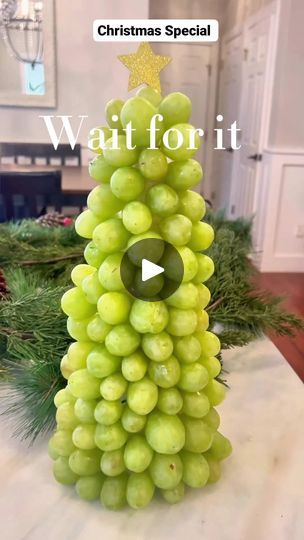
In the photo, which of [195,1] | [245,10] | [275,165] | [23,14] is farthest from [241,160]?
[23,14]

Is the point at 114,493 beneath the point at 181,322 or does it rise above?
beneath

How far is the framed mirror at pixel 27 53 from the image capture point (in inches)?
124

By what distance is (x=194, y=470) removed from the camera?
0.46m

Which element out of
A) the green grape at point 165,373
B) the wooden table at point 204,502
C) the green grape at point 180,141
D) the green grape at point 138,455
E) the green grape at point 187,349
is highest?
the green grape at point 180,141

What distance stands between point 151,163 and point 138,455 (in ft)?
0.89

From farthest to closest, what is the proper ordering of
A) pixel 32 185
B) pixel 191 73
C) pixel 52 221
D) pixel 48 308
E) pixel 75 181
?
1. pixel 191 73
2. pixel 75 181
3. pixel 32 185
4. pixel 52 221
5. pixel 48 308

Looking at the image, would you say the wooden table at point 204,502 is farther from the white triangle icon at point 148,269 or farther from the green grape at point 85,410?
the white triangle icon at point 148,269

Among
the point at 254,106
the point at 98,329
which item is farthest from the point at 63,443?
the point at 254,106

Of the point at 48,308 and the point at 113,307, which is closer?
the point at 113,307

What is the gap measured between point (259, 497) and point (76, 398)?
0.22 m

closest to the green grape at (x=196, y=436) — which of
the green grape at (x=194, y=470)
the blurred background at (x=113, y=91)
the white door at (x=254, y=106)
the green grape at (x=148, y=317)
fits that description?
the green grape at (x=194, y=470)

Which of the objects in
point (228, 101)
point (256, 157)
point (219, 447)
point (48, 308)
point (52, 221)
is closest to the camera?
point (219, 447)

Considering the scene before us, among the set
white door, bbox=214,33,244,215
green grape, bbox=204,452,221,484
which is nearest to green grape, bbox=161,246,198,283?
green grape, bbox=204,452,221,484

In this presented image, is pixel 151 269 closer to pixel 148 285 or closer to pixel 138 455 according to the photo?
pixel 148 285
